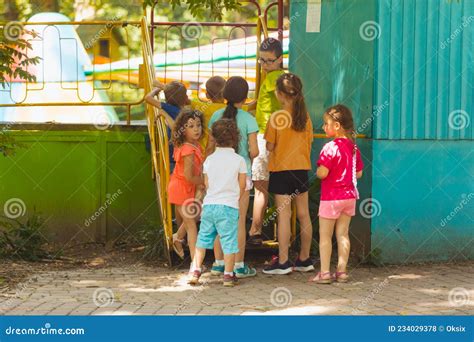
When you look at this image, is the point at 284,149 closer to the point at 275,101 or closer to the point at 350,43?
the point at 275,101

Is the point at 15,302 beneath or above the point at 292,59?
beneath

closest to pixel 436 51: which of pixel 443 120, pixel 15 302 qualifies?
pixel 443 120

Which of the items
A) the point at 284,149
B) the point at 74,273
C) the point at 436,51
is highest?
the point at 436,51

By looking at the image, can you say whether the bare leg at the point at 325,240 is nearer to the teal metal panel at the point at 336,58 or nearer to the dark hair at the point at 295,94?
the dark hair at the point at 295,94

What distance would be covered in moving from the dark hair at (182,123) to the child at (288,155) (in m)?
0.63

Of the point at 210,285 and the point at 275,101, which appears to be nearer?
the point at 210,285

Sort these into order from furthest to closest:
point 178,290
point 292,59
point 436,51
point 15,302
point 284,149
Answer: point 292,59 → point 436,51 → point 284,149 → point 178,290 → point 15,302

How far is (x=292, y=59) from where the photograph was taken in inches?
428

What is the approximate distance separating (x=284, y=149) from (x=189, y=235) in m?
1.11
